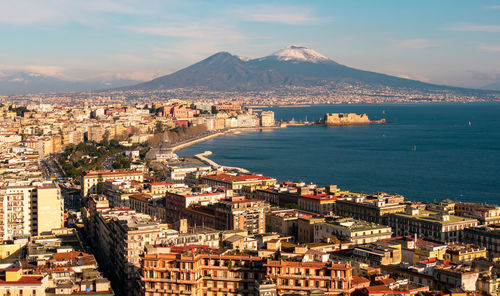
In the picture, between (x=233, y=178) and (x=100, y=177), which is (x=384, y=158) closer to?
(x=233, y=178)

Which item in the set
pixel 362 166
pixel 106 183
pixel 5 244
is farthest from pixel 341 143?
pixel 5 244

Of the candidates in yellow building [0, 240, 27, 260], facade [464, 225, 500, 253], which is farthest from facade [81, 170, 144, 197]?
facade [464, 225, 500, 253]

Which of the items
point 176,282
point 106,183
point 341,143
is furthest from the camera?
point 341,143

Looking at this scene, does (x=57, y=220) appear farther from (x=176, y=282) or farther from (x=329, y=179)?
(x=329, y=179)

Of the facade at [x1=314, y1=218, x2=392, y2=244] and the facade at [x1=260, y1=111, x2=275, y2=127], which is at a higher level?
the facade at [x1=260, y1=111, x2=275, y2=127]

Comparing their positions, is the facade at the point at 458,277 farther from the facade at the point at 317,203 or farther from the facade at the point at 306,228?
the facade at the point at 317,203

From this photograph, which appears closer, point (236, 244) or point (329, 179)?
point (236, 244)

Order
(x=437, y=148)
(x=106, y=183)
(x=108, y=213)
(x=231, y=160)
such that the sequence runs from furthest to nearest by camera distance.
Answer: (x=437, y=148), (x=231, y=160), (x=106, y=183), (x=108, y=213)

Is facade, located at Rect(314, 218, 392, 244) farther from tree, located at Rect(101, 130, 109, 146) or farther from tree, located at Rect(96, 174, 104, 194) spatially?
tree, located at Rect(101, 130, 109, 146)
